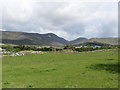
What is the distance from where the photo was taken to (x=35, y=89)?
14.3 meters

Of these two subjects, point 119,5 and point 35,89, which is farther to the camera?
point 119,5

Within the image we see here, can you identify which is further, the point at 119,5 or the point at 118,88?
the point at 119,5

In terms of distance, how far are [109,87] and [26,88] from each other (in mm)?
6897

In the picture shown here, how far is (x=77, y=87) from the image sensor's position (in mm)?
14422

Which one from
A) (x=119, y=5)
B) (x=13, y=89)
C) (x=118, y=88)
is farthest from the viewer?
(x=119, y=5)

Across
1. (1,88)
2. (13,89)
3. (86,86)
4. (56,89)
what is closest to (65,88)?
(56,89)

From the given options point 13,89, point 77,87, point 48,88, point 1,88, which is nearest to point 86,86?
point 77,87

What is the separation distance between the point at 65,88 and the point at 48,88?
1435 mm

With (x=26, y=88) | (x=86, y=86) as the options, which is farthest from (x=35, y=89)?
(x=86, y=86)

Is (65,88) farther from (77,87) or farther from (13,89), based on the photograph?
(13,89)

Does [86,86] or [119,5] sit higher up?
[119,5]

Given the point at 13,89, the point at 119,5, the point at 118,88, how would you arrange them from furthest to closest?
the point at 119,5 < the point at 13,89 < the point at 118,88

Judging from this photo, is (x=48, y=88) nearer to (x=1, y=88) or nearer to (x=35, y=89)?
(x=35, y=89)

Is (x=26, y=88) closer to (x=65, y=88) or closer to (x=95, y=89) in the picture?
(x=65, y=88)
